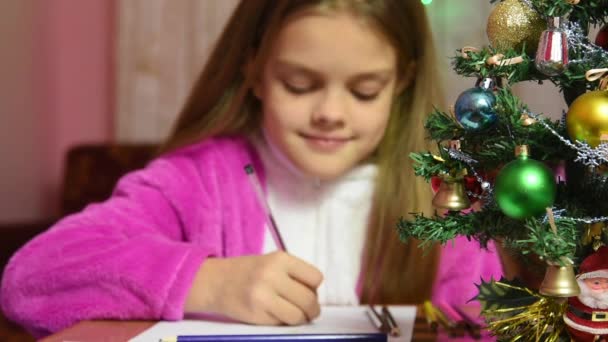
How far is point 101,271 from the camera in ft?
2.62

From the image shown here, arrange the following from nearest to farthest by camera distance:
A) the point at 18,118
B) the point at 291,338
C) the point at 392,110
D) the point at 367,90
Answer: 1. the point at 291,338
2. the point at 367,90
3. the point at 392,110
4. the point at 18,118

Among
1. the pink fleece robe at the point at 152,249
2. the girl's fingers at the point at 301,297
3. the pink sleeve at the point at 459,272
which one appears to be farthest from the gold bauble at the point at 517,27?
the pink sleeve at the point at 459,272

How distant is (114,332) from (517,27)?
0.45 metres

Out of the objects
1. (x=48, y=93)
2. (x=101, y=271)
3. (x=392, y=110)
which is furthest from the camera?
(x=48, y=93)

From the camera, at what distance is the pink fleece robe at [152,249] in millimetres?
776

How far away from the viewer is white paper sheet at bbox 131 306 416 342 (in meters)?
0.69

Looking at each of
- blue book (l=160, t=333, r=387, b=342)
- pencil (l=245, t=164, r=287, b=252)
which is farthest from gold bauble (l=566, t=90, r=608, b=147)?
pencil (l=245, t=164, r=287, b=252)

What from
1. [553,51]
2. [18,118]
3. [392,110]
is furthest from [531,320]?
[18,118]

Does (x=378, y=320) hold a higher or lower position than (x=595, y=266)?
lower

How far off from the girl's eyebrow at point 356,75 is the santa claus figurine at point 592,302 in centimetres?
45

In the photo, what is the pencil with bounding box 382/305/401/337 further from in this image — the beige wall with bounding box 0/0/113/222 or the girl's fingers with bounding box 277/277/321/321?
the beige wall with bounding box 0/0/113/222

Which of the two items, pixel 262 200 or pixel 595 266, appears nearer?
pixel 595 266

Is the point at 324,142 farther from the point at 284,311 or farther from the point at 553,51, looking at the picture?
the point at 553,51

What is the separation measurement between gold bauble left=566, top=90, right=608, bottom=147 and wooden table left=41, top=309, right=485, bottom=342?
26 cm
